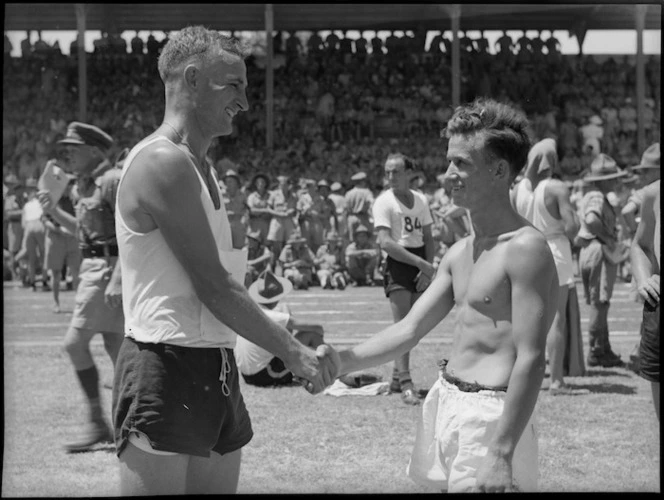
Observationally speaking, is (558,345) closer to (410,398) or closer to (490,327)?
(410,398)

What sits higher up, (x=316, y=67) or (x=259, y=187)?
(x=316, y=67)

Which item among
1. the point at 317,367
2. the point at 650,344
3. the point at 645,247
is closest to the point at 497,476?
the point at 317,367

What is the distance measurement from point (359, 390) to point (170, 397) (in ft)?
17.4

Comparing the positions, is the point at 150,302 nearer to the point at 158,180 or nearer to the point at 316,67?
the point at 158,180

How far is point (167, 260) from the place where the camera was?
295 centimetres

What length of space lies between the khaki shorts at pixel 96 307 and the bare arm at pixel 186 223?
3.59 m

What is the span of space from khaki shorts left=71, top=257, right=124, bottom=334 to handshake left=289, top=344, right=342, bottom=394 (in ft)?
10.6

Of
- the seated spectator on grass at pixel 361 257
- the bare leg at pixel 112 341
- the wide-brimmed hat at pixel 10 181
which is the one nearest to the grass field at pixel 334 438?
the bare leg at pixel 112 341

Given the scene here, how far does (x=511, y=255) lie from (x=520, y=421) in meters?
0.44

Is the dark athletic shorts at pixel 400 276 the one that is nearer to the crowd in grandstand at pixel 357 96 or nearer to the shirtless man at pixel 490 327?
the shirtless man at pixel 490 327

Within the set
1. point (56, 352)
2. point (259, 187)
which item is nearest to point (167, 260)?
point (56, 352)

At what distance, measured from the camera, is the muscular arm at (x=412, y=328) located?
3234mm

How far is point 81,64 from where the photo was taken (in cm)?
2547

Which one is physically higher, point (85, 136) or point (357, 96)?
point (357, 96)
